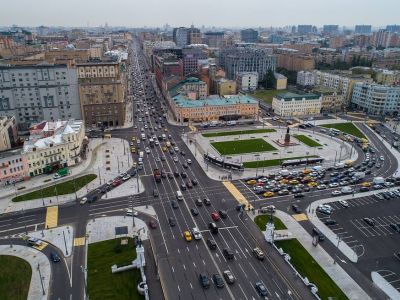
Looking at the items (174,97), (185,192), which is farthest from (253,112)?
(185,192)

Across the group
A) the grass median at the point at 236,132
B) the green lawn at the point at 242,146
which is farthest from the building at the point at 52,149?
the grass median at the point at 236,132

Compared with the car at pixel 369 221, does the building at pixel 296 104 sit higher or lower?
higher

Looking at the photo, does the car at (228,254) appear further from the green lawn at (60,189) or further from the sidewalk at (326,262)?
the green lawn at (60,189)

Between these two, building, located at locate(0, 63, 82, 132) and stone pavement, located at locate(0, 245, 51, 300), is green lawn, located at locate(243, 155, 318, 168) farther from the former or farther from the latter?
building, located at locate(0, 63, 82, 132)

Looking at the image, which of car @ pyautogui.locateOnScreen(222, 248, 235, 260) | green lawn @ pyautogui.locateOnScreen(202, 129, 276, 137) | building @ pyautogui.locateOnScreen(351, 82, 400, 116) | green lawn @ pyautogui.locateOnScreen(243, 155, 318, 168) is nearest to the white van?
car @ pyautogui.locateOnScreen(222, 248, 235, 260)

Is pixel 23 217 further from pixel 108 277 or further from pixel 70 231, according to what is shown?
pixel 108 277
